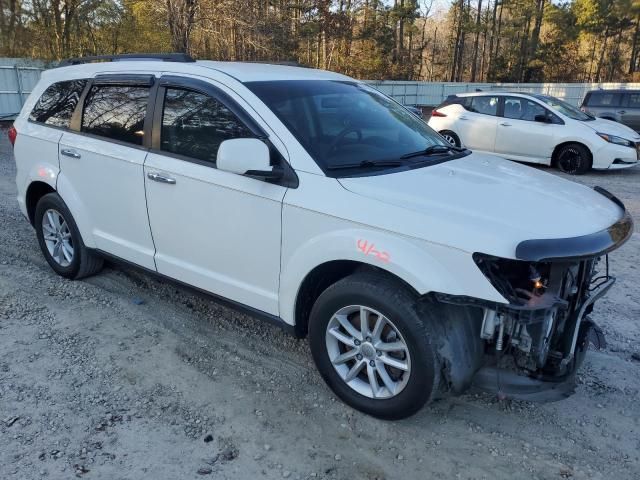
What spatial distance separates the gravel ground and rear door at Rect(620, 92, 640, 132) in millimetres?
13586

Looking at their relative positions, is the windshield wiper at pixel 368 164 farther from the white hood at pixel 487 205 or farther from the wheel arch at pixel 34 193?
the wheel arch at pixel 34 193

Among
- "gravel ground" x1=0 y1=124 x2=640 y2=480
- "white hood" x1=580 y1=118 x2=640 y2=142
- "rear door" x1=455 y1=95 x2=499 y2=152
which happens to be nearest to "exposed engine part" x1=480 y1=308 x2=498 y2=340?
"gravel ground" x1=0 y1=124 x2=640 y2=480

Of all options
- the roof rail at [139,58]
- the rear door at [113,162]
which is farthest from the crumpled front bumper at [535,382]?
the roof rail at [139,58]

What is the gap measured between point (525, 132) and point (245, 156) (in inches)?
365

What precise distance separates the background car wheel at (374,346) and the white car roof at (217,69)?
5.37ft

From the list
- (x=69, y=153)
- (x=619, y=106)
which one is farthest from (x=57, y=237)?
(x=619, y=106)

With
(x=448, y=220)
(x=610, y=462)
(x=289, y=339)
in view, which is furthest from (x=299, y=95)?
(x=610, y=462)

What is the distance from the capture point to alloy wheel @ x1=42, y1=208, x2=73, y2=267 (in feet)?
15.9

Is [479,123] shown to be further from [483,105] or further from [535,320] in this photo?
[535,320]

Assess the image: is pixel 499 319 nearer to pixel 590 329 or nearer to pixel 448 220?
pixel 448 220

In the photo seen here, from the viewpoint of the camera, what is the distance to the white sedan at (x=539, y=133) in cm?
1033

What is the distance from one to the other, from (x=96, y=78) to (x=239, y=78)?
1.57 m

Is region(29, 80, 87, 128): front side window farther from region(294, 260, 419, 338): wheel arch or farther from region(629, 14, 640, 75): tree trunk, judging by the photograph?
region(629, 14, 640, 75): tree trunk

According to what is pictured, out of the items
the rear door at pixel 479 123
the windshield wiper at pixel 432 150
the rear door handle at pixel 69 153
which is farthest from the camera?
the rear door at pixel 479 123
